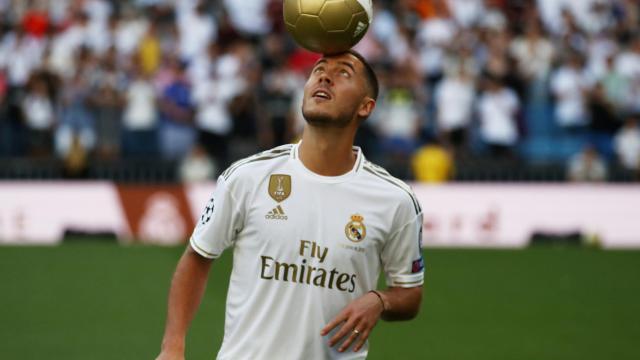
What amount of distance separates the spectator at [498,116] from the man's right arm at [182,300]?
11939 millimetres

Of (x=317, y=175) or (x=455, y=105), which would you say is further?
(x=455, y=105)

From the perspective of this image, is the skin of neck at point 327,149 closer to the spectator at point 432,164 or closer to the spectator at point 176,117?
the spectator at point 432,164

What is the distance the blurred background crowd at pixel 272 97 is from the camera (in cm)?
1611

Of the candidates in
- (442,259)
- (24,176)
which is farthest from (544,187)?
(24,176)

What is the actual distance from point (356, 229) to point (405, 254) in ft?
0.87

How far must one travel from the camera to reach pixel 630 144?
1634 cm

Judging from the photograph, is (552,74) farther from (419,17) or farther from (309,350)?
(309,350)

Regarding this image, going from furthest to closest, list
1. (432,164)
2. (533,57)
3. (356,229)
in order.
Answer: (533,57)
(432,164)
(356,229)

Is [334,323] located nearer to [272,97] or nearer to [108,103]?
[272,97]

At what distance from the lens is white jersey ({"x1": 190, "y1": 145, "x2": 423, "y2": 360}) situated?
4535 millimetres

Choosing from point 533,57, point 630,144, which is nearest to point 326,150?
point 630,144

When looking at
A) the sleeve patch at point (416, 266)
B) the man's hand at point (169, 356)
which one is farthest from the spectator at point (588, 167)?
the man's hand at point (169, 356)

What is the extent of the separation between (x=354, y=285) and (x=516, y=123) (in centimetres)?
1211

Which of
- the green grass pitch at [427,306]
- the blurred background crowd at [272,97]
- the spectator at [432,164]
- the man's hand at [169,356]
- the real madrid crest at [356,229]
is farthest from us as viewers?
the blurred background crowd at [272,97]
